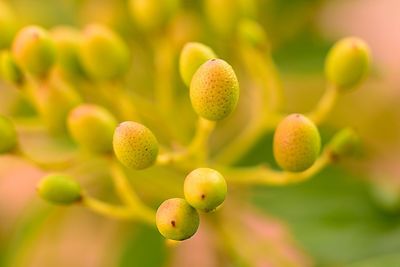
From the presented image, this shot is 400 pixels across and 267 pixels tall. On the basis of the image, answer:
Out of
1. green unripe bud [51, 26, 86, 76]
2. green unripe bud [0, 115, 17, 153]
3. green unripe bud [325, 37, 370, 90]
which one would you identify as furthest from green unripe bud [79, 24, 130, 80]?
green unripe bud [325, 37, 370, 90]

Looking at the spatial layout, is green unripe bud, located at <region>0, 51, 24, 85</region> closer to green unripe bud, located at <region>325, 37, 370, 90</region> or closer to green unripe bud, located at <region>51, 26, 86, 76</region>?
green unripe bud, located at <region>51, 26, 86, 76</region>

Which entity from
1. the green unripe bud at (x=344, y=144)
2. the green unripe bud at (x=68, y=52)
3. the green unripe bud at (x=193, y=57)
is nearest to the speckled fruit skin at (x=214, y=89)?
the green unripe bud at (x=193, y=57)

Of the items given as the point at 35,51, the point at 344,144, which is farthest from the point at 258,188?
the point at 35,51

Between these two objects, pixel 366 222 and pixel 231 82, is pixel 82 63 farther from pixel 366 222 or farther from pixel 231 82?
pixel 366 222

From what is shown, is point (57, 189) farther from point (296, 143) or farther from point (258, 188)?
point (258, 188)

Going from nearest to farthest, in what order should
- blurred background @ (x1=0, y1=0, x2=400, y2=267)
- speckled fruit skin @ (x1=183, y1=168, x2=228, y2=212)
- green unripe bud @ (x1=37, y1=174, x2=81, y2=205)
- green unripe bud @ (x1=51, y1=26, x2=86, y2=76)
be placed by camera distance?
speckled fruit skin @ (x1=183, y1=168, x2=228, y2=212), green unripe bud @ (x1=37, y1=174, x2=81, y2=205), green unripe bud @ (x1=51, y1=26, x2=86, y2=76), blurred background @ (x1=0, y1=0, x2=400, y2=267)
